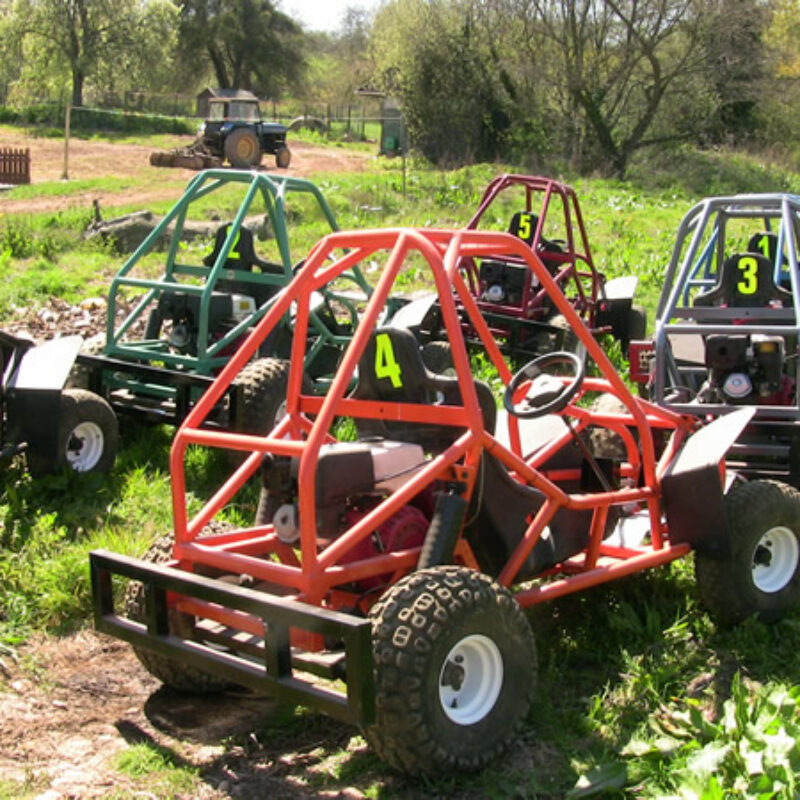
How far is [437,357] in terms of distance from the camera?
850cm

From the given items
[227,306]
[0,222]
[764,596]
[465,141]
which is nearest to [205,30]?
[465,141]

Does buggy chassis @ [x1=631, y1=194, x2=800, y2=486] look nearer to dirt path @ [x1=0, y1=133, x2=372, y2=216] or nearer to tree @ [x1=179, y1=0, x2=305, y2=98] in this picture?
dirt path @ [x1=0, y1=133, x2=372, y2=216]

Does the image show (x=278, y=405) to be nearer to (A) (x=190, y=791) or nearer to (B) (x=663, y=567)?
(B) (x=663, y=567)

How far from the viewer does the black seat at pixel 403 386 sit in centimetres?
420

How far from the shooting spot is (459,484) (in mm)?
3885

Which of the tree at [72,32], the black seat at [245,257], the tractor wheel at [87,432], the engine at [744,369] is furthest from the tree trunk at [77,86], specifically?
the engine at [744,369]

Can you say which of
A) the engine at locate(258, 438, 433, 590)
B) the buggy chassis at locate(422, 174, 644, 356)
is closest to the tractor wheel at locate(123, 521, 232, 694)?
the engine at locate(258, 438, 433, 590)

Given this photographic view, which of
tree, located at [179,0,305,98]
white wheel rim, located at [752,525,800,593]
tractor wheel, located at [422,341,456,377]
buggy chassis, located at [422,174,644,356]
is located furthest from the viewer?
tree, located at [179,0,305,98]

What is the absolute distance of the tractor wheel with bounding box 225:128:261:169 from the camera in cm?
2936

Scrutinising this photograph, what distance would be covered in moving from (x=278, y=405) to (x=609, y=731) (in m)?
3.37

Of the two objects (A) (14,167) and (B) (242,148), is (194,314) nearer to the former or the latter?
(A) (14,167)

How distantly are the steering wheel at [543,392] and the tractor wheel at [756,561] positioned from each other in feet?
2.82

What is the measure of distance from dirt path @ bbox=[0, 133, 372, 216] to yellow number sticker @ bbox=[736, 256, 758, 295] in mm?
13504

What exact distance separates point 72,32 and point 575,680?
161 ft
